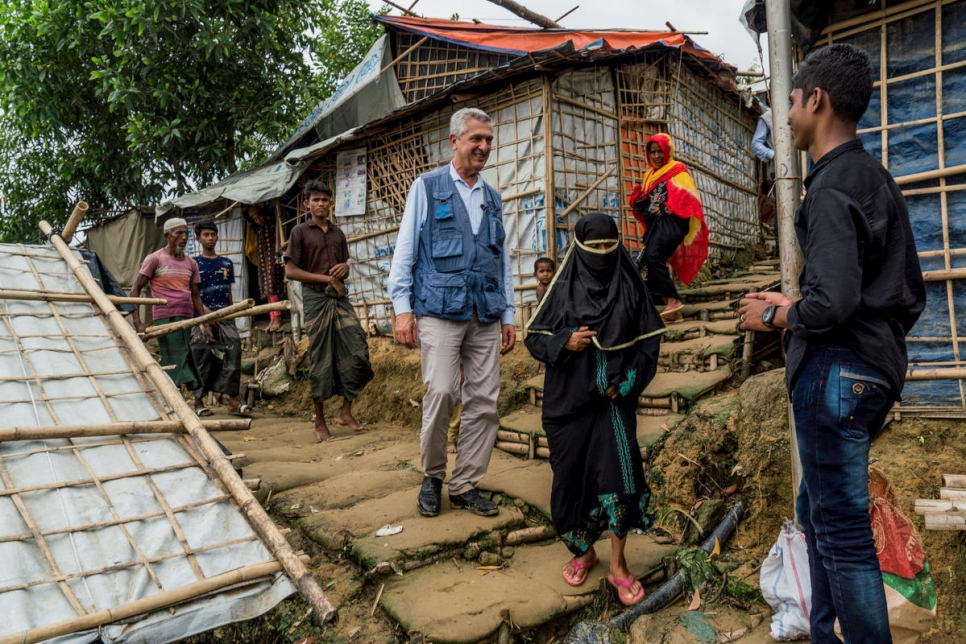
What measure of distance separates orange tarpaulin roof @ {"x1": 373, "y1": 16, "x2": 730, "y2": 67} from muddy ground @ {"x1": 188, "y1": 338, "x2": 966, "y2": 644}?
15.0ft

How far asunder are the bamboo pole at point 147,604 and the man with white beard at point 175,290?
12.5 feet

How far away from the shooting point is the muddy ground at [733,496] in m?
2.64

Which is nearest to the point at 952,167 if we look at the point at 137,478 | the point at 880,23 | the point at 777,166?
the point at 880,23

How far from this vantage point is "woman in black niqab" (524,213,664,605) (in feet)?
9.00

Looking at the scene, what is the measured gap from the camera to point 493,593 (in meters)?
2.74

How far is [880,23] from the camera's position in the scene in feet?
10.9

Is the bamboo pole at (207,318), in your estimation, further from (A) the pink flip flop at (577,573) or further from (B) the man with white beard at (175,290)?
(A) the pink flip flop at (577,573)

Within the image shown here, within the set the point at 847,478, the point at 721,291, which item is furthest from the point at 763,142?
the point at 847,478

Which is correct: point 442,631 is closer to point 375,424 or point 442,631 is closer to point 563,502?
point 563,502

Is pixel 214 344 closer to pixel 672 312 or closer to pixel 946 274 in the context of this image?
pixel 672 312

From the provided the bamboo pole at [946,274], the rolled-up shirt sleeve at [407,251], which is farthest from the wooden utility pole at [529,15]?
the bamboo pole at [946,274]

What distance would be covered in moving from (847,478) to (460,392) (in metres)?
2.00

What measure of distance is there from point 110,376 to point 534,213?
4.46 m

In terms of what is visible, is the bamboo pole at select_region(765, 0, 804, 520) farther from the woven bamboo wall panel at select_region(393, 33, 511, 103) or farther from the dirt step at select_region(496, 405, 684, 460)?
the woven bamboo wall panel at select_region(393, 33, 511, 103)
